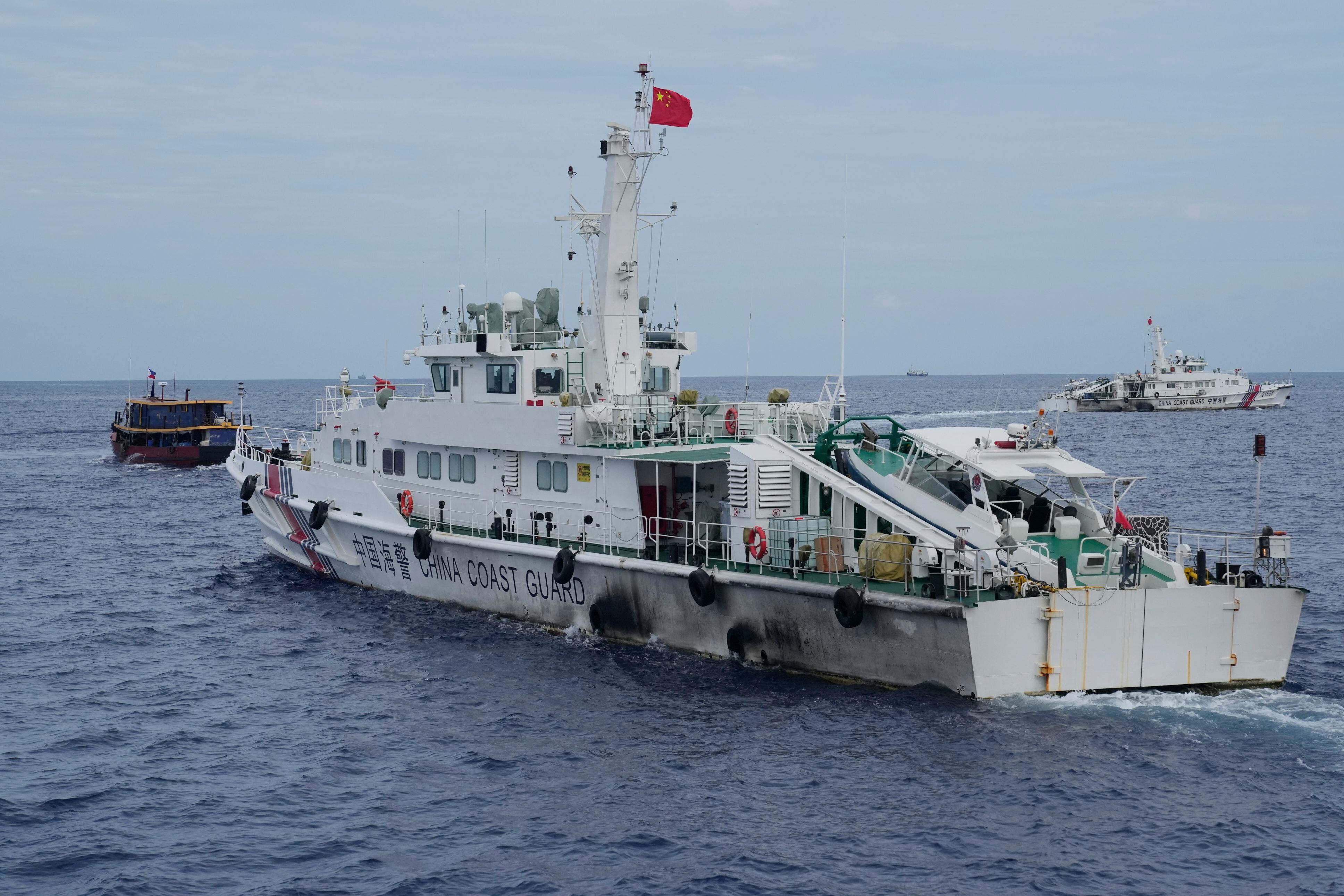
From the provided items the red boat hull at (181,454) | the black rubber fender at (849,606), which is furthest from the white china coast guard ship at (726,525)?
the red boat hull at (181,454)

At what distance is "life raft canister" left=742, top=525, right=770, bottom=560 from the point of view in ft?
62.8

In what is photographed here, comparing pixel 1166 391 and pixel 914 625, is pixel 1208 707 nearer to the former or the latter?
pixel 914 625

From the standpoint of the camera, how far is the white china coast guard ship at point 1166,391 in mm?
101250

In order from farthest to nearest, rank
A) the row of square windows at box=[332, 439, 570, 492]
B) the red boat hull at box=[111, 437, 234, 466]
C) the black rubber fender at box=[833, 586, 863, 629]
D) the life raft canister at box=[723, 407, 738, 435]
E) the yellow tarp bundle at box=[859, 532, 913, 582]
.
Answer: the red boat hull at box=[111, 437, 234, 466]
the row of square windows at box=[332, 439, 570, 492]
the life raft canister at box=[723, 407, 738, 435]
the yellow tarp bundle at box=[859, 532, 913, 582]
the black rubber fender at box=[833, 586, 863, 629]

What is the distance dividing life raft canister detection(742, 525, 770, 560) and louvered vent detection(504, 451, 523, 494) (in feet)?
19.7

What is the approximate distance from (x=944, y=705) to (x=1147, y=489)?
3209cm

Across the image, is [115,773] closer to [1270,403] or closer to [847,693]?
[847,693]

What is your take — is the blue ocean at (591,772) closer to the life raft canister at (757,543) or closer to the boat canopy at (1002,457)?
the life raft canister at (757,543)

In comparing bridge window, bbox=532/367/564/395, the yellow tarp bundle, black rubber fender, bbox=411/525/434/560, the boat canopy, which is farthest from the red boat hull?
the yellow tarp bundle

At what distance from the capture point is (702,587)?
63.1 ft

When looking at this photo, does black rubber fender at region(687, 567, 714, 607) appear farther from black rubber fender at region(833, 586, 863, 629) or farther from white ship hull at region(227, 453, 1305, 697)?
black rubber fender at region(833, 586, 863, 629)

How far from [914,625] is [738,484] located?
3.92 meters

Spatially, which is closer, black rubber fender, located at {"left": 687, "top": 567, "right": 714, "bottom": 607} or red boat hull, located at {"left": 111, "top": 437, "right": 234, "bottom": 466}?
black rubber fender, located at {"left": 687, "top": 567, "right": 714, "bottom": 607}

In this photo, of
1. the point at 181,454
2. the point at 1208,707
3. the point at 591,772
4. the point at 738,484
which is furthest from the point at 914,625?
the point at 181,454
